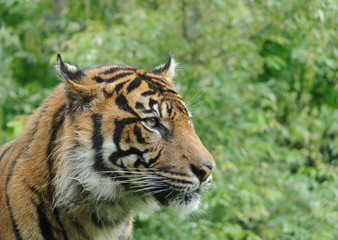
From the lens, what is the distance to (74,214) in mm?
2771

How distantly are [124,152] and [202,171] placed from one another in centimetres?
46

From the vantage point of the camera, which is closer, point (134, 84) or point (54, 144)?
point (54, 144)

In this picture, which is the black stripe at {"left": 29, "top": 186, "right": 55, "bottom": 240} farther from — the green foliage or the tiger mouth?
the green foliage

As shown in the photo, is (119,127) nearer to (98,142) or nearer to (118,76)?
(98,142)

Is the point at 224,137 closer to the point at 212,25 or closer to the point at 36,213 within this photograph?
the point at 212,25

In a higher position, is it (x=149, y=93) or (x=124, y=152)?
(x=149, y=93)

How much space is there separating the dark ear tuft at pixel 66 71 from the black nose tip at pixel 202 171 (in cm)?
88

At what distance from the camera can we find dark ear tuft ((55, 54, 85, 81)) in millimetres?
2664

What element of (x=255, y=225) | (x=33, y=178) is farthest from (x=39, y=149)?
(x=255, y=225)

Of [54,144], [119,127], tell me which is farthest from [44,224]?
[119,127]

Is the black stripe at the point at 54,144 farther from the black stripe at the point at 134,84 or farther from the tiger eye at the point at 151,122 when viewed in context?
the tiger eye at the point at 151,122

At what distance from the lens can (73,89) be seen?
107 inches

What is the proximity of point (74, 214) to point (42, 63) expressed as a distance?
454cm

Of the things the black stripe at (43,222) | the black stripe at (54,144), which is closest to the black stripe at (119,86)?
the black stripe at (54,144)
